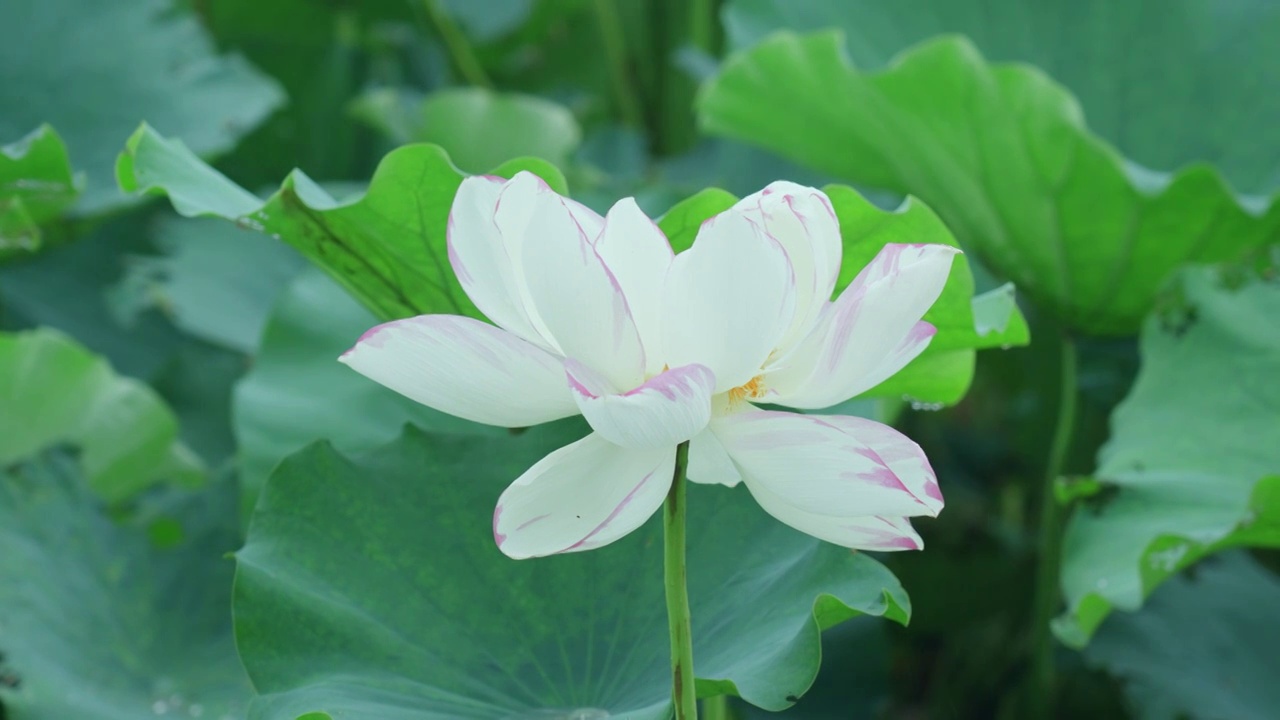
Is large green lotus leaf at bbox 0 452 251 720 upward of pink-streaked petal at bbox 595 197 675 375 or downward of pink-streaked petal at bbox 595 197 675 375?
downward

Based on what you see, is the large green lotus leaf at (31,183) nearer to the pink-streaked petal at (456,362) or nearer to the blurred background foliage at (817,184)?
the blurred background foliage at (817,184)

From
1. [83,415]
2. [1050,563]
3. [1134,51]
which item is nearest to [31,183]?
[83,415]

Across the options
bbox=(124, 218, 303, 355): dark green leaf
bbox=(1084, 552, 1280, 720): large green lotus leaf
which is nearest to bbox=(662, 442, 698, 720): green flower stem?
bbox=(1084, 552, 1280, 720): large green lotus leaf

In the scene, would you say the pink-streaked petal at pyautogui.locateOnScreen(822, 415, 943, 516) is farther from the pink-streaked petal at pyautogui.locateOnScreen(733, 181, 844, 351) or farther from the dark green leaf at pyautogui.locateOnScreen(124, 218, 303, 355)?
the dark green leaf at pyautogui.locateOnScreen(124, 218, 303, 355)

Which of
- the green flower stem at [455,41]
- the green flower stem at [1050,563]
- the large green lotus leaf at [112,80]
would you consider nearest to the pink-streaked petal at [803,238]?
the green flower stem at [1050,563]

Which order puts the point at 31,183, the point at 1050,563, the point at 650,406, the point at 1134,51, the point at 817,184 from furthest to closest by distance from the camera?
the point at 817,184 < the point at 1134,51 < the point at 1050,563 < the point at 31,183 < the point at 650,406

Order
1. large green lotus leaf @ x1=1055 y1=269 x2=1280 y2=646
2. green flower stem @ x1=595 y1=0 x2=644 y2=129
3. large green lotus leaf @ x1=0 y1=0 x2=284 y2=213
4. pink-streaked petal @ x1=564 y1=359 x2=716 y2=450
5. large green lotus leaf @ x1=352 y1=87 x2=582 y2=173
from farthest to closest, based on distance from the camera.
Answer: green flower stem @ x1=595 y1=0 x2=644 y2=129 < large green lotus leaf @ x1=352 y1=87 x2=582 y2=173 < large green lotus leaf @ x1=0 y1=0 x2=284 y2=213 < large green lotus leaf @ x1=1055 y1=269 x2=1280 y2=646 < pink-streaked petal @ x1=564 y1=359 x2=716 y2=450

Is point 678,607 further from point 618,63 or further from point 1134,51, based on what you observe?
point 618,63
